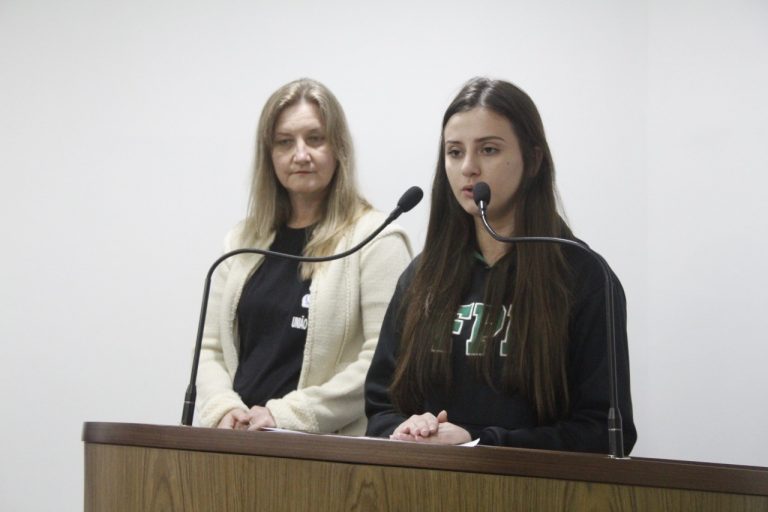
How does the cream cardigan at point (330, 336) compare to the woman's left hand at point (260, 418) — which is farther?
the cream cardigan at point (330, 336)

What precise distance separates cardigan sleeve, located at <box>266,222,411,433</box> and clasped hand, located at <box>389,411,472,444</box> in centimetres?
61

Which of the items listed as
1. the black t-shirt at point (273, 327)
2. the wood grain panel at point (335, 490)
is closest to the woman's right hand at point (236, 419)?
the black t-shirt at point (273, 327)

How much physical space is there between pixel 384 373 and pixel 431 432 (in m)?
0.39

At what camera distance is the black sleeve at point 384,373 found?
6.94ft

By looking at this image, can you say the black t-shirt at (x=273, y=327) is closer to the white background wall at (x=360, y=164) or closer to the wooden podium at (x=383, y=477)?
the white background wall at (x=360, y=164)

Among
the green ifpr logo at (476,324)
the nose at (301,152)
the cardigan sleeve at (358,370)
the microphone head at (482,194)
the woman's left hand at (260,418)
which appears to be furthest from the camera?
the nose at (301,152)

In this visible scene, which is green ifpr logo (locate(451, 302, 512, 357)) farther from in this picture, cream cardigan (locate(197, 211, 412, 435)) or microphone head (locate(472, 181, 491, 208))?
cream cardigan (locate(197, 211, 412, 435))

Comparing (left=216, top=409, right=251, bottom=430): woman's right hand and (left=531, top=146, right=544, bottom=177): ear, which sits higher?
(left=531, top=146, right=544, bottom=177): ear

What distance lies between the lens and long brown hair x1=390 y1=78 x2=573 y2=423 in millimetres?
1973

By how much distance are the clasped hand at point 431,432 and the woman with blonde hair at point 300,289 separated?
59 centimetres

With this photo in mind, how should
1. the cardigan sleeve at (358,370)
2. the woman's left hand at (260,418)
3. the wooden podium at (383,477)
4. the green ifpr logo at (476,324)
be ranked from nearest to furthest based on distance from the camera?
the wooden podium at (383,477)
the green ifpr logo at (476,324)
the woman's left hand at (260,418)
the cardigan sleeve at (358,370)

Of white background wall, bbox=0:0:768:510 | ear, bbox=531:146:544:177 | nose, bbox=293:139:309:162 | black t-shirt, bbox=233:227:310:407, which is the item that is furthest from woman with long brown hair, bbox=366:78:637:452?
white background wall, bbox=0:0:768:510

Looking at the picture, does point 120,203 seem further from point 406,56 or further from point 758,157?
point 758,157

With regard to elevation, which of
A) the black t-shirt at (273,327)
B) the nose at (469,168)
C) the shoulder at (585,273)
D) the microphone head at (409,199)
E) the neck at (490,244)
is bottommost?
the black t-shirt at (273,327)
